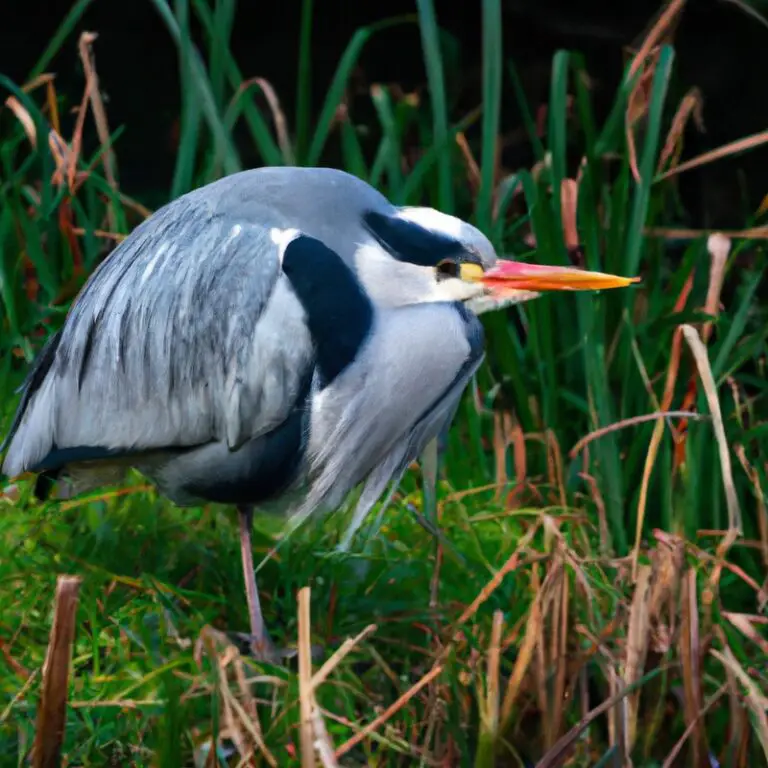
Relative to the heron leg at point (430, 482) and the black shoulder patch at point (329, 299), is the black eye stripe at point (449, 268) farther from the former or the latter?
the heron leg at point (430, 482)

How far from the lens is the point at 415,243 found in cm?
210

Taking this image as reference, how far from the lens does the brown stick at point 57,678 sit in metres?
1.73

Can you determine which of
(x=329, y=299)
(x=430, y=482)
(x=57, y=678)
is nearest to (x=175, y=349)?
(x=329, y=299)

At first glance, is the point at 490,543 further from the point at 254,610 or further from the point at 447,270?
the point at 447,270

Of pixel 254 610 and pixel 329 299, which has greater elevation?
pixel 329 299

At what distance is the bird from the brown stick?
558 millimetres

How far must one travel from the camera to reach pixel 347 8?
423cm

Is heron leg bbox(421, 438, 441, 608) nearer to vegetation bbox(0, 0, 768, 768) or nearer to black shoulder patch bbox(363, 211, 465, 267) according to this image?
vegetation bbox(0, 0, 768, 768)

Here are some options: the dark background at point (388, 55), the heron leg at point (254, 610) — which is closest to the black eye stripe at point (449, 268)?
the heron leg at point (254, 610)

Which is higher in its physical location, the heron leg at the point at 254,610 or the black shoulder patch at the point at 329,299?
the black shoulder patch at the point at 329,299

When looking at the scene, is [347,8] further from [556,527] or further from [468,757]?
[468,757]

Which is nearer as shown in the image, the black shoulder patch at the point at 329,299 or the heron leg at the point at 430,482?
the black shoulder patch at the point at 329,299

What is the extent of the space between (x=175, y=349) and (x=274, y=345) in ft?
0.72

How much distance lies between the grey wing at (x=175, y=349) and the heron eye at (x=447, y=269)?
227 millimetres
